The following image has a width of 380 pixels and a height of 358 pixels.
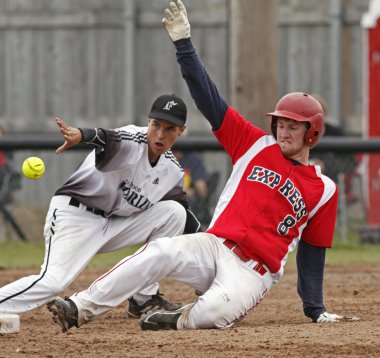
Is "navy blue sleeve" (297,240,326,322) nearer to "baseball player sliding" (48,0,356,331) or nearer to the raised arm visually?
"baseball player sliding" (48,0,356,331)

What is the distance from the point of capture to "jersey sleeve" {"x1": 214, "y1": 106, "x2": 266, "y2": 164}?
22.1 ft

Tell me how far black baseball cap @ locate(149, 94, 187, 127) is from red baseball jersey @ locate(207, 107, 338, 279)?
14.8 inches

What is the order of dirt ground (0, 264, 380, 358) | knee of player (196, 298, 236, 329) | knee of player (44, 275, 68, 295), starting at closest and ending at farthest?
dirt ground (0, 264, 380, 358)
knee of player (196, 298, 236, 329)
knee of player (44, 275, 68, 295)

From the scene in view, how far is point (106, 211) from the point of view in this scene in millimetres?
7289

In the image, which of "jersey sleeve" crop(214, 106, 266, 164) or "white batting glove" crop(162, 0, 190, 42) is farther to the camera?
"jersey sleeve" crop(214, 106, 266, 164)

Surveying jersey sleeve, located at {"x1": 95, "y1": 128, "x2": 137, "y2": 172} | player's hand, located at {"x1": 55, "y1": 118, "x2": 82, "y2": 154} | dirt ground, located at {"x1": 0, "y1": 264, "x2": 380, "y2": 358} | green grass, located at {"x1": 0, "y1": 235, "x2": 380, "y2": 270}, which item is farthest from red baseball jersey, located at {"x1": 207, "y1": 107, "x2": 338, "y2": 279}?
green grass, located at {"x1": 0, "y1": 235, "x2": 380, "y2": 270}

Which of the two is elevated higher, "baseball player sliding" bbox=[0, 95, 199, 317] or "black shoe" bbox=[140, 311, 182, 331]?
"baseball player sliding" bbox=[0, 95, 199, 317]

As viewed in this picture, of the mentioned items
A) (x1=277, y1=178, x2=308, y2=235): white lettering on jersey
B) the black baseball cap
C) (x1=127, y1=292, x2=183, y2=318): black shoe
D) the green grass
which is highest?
the black baseball cap

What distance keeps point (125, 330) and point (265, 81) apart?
5.63 metres

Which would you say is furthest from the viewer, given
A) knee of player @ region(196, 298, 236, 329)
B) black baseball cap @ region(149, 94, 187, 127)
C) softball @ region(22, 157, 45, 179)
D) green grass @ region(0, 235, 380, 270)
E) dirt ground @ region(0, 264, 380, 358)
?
green grass @ region(0, 235, 380, 270)

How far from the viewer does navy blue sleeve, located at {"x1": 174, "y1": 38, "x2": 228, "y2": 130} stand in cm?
649

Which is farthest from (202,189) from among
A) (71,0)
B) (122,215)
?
(71,0)

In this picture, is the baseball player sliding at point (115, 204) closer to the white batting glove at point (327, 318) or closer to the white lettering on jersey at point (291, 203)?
the white lettering on jersey at point (291, 203)

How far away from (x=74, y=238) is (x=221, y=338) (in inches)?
56.9
